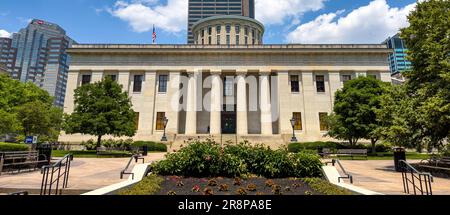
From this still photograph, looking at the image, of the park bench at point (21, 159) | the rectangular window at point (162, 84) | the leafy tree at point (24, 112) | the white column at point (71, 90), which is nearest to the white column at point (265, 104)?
the rectangular window at point (162, 84)

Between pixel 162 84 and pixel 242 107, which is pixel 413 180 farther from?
pixel 162 84

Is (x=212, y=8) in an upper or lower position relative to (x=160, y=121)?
upper

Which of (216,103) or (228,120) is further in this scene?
(228,120)

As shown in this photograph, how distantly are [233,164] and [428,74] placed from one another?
11.8 m

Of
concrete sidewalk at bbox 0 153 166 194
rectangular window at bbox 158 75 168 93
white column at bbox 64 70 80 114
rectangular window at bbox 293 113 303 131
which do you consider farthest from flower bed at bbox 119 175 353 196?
white column at bbox 64 70 80 114

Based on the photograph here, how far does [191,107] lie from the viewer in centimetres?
3841

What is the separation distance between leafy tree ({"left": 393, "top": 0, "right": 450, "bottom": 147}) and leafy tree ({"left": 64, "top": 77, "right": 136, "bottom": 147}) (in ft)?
73.1

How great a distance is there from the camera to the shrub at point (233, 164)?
29.5 ft

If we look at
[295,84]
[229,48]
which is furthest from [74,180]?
[295,84]

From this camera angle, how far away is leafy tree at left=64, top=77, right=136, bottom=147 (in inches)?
926

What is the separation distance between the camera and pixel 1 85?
108ft

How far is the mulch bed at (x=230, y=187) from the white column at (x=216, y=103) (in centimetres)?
2880
